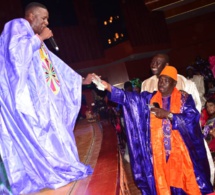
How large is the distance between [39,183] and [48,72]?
92 centimetres

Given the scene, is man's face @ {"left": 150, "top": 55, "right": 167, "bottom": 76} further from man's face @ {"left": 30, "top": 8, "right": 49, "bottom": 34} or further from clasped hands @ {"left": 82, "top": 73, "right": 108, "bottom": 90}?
man's face @ {"left": 30, "top": 8, "right": 49, "bottom": 34}

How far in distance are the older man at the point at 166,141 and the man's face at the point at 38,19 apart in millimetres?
803

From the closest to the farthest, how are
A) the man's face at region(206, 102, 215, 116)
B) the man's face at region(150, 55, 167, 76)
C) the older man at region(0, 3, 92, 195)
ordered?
the older man at region(0, 3, 92, 195), the man's face at region(150, 55, 167, 76), the man's face at region(206, 102, 215, 116)

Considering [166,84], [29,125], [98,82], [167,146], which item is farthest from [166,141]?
[29,125]

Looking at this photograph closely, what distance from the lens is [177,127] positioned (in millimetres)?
2775

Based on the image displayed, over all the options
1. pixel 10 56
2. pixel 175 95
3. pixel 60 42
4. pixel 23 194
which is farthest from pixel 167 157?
pixel 60 42

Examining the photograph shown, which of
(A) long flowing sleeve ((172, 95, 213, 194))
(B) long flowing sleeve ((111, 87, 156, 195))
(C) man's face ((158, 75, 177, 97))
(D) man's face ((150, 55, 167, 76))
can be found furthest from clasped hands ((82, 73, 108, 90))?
(D) man's face ((150, 55, 167, 76))

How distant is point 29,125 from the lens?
2209 millimetres

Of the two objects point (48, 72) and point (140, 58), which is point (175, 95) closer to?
point (48, 72)

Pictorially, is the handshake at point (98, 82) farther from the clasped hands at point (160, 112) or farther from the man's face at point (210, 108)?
the man's face at point (210, 108)

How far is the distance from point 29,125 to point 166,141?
1.37 m

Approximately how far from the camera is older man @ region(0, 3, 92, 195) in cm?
218

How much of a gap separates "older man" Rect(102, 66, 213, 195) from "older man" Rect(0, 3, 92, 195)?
2.46ft

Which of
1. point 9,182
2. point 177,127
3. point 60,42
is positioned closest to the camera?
point 9,182
